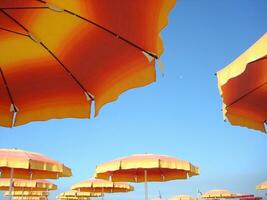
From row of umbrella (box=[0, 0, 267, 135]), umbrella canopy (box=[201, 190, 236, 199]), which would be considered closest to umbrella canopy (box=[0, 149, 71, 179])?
row of umbrella (box=[0, 0, 267, 135])

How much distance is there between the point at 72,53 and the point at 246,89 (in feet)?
7.98

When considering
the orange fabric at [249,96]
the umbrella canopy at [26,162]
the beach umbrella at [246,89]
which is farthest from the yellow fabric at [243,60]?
the umbrella canopy at [26,162]

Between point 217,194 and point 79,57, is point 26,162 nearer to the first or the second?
point 79,57

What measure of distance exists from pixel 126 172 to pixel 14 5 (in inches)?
374

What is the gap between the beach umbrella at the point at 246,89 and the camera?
11.8ft

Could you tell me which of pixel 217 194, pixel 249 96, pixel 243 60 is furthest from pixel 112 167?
pixel 217 194

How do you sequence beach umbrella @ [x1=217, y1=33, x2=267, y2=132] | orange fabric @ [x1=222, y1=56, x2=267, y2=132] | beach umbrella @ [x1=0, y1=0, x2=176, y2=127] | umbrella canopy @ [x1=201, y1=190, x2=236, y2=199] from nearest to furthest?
beach umbrella @ [x1=0, y1=0, x2=176, y2=127] < beach umbrella @ [x1=217, y1=33, x2=267, y2=132] < orange fabric @ [x1=222, y1=56, x2=267, y2=132] < umbrella canopy @ [x1=201, y1=190, x2=236, y2=199]

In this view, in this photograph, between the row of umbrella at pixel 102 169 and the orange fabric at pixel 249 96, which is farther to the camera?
the row of umbrella at pixel 102 169

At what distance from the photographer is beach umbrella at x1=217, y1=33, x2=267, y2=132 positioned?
360cm

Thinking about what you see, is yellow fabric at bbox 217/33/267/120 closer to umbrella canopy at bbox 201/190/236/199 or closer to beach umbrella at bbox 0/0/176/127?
beach umbrella at bbox 0/0/176/127

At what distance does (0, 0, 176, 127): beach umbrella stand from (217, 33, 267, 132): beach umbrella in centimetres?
104

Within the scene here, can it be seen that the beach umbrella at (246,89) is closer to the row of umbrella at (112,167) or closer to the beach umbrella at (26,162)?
the row of umbrella at (112,167)

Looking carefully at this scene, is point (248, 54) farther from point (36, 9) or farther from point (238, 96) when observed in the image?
point (36, 9)

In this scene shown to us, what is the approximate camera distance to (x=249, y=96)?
4.65m
